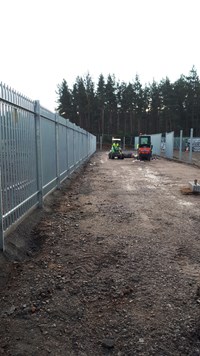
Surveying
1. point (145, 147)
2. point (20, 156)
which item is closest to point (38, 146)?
point (20, 156)

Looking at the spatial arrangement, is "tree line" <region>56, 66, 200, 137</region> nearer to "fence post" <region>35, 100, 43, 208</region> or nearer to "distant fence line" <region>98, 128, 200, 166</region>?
"distant fence line" <region>98, 128, 200, 166</region>

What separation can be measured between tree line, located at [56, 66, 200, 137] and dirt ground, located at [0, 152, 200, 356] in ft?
210

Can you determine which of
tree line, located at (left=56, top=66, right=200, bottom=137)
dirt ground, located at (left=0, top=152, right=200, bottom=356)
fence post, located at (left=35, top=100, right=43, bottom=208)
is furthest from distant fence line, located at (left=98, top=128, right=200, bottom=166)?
dirt ground, located at (left=0, top=152, right=200, bottom=356)

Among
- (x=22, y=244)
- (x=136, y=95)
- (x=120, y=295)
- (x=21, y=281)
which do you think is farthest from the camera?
(x=136, y=95)

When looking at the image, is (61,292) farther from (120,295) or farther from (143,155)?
(143,155)

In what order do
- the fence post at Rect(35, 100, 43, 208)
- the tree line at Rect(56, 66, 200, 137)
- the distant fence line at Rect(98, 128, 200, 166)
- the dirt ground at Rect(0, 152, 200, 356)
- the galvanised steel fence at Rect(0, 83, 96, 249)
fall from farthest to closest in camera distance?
the tree line at Rect(56, 66, 200, 137) < the distant fence line at Rect(98, 128, 200, 166) < the fence post at Rect(35, 100, 43, 208) < the galvanised steel fence at Rect(0, 83, 96, 249) < the dirt ground at Rect(0, 152, 200, 356)

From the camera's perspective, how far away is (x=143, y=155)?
29.7 metres

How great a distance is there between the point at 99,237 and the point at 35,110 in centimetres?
300

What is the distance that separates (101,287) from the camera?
12.4 ft

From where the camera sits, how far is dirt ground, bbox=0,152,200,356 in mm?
2797

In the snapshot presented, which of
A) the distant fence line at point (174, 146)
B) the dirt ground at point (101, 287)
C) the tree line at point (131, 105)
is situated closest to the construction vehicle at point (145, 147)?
the distant fence line at point (174, 146)

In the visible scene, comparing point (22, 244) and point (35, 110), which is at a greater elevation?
point (35, 110)

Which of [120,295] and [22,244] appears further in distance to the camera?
[22,244]

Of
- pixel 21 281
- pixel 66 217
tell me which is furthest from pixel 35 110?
pixel 21 281
